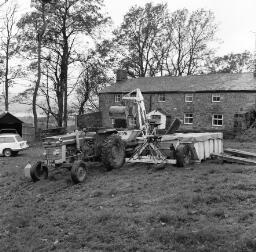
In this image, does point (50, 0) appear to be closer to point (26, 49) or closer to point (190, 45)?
point (26, 49)

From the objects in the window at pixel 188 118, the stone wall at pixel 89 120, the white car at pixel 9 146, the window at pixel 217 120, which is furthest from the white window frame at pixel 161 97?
the stone wall at pixel 89 120

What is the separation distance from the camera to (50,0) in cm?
3753

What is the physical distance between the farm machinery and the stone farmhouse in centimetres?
2169

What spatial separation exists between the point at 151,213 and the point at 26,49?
3343 cm

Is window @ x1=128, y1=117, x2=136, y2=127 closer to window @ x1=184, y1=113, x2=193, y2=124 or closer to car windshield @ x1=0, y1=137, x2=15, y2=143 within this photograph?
car windshield @ x1=0, y1=137, x2=15, y2=143

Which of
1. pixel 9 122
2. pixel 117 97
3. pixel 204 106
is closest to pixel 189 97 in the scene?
pixel 204 106

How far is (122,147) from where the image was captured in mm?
15742

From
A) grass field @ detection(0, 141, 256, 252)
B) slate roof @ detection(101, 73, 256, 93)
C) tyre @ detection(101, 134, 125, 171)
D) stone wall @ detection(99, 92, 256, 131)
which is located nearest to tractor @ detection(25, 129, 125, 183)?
tyre @ detection(101, 134, 125, 171)

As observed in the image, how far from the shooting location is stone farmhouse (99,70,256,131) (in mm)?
40062

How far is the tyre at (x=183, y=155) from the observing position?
1504 cm

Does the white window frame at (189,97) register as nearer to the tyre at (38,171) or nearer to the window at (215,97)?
the window at (215,97)

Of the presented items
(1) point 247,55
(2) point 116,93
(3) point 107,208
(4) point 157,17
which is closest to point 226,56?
(1) point 247,55

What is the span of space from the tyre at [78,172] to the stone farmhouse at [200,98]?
972 inches

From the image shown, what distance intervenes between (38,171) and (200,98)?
1181 inches
